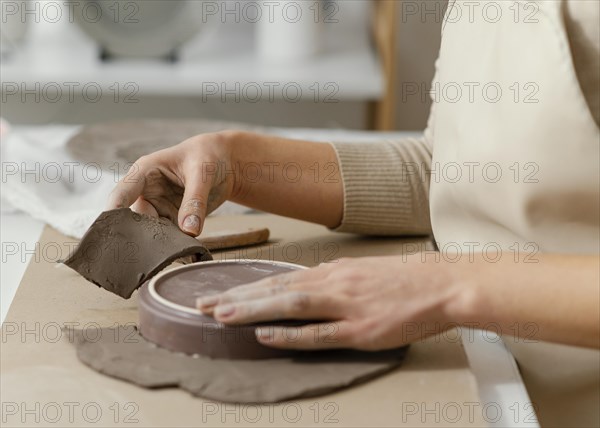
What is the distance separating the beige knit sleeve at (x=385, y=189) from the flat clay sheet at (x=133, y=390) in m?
0.30

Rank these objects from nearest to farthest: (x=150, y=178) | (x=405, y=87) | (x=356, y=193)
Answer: (x=150, y=178)
(x=356, y=193)
(x=405, y=87)

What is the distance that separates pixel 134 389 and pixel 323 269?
19 centimetres

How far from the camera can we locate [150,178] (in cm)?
103

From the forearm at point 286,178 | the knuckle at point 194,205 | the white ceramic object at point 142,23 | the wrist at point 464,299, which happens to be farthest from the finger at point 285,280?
the white ceramic object at point 142,23

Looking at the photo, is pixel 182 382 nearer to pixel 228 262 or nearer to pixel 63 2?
pixel 228 262

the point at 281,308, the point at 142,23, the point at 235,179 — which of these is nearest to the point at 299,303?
the point at 281,308

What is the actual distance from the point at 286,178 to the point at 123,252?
28 centimetres

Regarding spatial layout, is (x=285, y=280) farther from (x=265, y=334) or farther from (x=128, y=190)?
(x=128, y=190)

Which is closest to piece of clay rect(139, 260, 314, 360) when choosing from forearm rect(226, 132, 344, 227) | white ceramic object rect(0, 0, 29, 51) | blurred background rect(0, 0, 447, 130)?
forearm rect(226, 132, 344, 227)

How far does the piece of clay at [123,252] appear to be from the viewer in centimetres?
90

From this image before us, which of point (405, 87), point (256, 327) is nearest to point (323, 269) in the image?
point (256, 327)

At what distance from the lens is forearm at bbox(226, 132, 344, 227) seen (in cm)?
110

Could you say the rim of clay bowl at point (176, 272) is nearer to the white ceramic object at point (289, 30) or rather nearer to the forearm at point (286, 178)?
the forearm at point (286, 178)

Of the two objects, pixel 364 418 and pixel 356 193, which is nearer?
pixel 364 418
